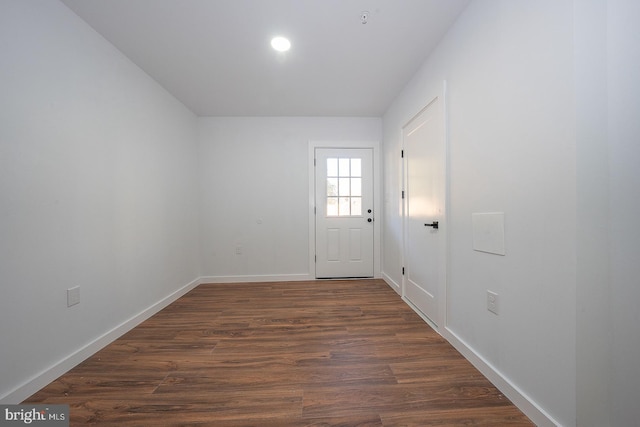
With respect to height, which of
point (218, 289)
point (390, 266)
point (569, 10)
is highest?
point (569, 10)

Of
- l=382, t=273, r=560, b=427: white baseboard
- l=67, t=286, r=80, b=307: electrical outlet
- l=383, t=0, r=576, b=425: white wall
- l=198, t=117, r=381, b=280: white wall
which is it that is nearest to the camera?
l=383, t=0, r=576, b=425: white wall

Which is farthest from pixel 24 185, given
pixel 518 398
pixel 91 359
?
pixel 518 398

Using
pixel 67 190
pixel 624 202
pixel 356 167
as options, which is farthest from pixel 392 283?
pixel 67 190

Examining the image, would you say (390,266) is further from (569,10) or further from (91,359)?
(91,359)

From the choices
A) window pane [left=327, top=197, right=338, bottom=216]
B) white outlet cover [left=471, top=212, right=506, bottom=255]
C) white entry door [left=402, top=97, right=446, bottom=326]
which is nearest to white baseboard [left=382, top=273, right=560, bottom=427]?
white entry door [left=402, top=97, right=446, bottom=326]

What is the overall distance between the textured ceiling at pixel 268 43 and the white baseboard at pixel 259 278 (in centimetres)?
244

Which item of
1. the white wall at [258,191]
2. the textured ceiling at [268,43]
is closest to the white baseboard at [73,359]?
the white wall at [258,191]

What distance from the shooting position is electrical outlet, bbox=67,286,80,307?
162 cm

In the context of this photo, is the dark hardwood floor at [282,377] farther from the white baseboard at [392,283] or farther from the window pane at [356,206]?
the window pane at [356,206]

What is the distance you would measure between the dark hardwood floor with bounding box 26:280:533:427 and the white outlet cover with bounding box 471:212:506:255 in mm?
803

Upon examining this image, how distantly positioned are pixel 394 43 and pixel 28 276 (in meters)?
2.96

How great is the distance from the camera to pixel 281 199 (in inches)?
143

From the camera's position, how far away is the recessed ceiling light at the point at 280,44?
1953 mm

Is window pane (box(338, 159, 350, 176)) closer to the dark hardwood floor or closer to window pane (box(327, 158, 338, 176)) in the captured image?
window pane (box(327, 158, 338, 176))
